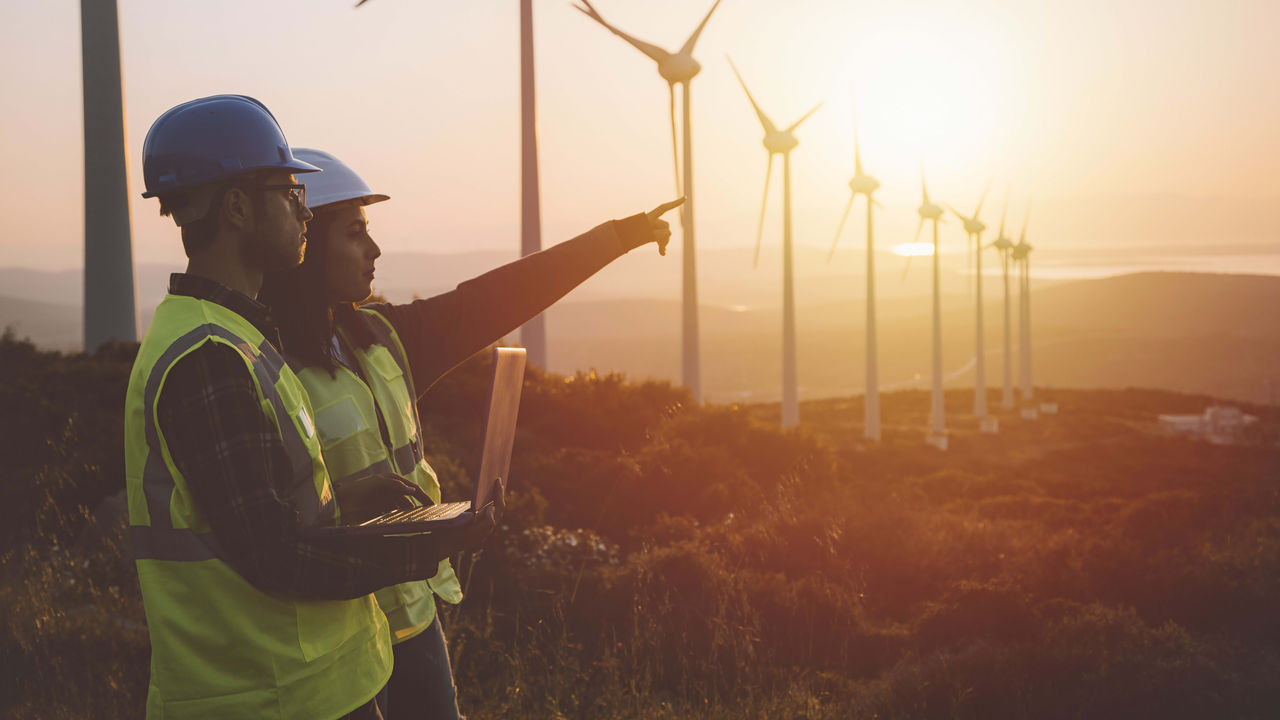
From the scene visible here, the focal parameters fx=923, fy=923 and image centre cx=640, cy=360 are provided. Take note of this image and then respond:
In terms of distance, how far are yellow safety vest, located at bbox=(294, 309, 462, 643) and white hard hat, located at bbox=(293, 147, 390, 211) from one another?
0.34 m

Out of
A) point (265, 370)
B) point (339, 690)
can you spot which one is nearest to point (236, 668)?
point (339, 690)

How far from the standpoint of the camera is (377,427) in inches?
98.8

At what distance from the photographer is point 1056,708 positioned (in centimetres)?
648

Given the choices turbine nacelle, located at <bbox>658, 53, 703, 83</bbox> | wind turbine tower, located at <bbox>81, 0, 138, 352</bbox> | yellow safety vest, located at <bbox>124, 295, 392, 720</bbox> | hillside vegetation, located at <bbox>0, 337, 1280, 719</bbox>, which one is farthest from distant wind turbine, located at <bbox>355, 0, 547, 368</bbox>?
yellow safety vest, located at <bbox>124, 295, 392, 720</bbox>

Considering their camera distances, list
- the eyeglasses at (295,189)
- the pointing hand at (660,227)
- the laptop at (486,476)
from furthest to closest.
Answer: the pointing hand at (660,227) → the eyeglasses at (295,189) → the laptop at (486,476)

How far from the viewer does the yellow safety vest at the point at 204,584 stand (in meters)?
1.90

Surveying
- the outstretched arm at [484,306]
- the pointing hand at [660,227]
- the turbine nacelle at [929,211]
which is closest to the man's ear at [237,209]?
the outstretched arm at [484,306]

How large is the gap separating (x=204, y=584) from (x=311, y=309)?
2.80ft

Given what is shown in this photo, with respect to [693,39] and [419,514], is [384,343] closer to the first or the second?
[419,514]

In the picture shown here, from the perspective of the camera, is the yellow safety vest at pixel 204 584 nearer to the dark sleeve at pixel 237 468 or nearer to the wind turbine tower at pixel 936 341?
the dark sleeve at pixel 237 468

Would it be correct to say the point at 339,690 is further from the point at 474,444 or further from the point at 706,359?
the point at 706,359

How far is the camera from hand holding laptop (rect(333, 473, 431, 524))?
221cm

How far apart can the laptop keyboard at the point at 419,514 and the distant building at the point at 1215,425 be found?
58363mm

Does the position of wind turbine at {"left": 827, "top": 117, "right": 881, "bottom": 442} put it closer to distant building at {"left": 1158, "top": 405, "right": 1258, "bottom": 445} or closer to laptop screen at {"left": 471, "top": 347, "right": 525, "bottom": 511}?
distant building at {"left": 1158, "top": 405, "right": 1258, "bottom": 445}
